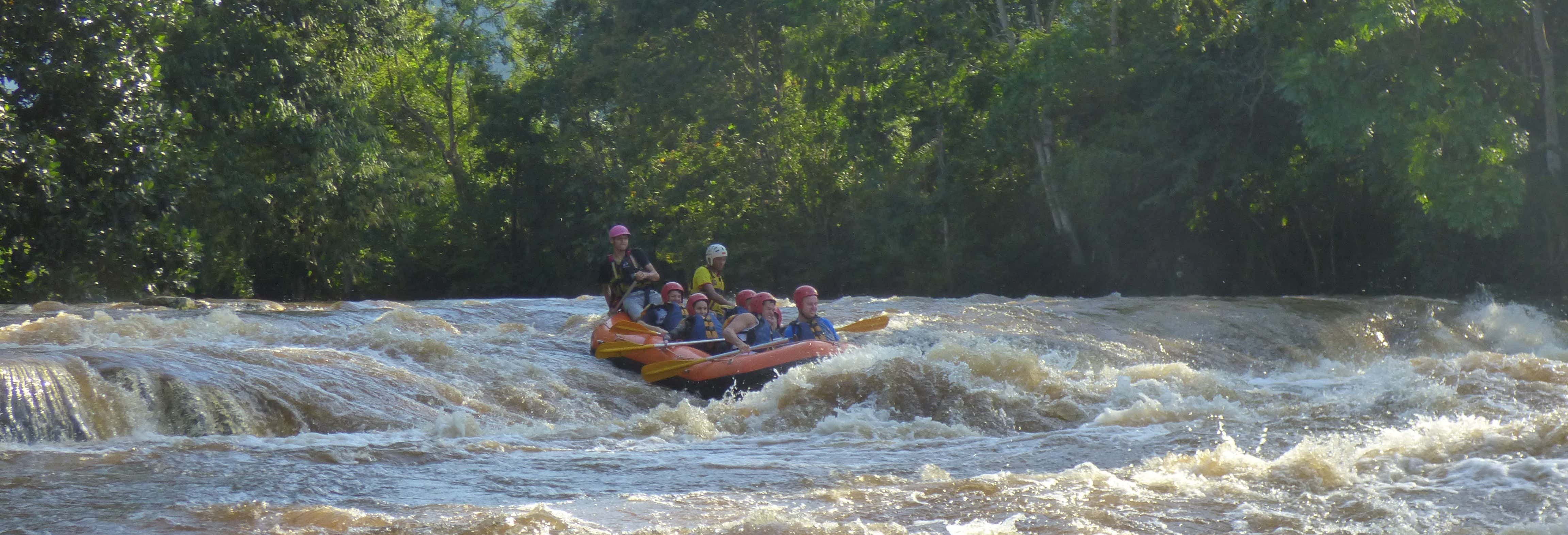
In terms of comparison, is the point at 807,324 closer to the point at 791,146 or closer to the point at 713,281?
the point at 713,281

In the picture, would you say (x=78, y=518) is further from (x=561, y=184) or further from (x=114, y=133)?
(x=561, y=184)

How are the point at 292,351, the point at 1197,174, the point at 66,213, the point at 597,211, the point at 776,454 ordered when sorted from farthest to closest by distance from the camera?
the point at 597,211, the point at 1197,174, the point at 66,213, the point at 292,351, the point at 776,454

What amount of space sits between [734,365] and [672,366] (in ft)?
1.83

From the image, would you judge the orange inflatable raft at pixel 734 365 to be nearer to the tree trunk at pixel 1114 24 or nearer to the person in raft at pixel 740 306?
the person in raft at pixel 740 306

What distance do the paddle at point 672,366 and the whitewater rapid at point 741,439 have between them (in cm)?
23

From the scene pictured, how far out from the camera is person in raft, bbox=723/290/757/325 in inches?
437

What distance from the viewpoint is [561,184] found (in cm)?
3362

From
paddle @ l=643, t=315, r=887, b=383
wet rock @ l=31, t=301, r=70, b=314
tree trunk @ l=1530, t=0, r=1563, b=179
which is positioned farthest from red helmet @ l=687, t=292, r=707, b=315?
tree trunk @ l=1530, t=0, r=1563, b=179

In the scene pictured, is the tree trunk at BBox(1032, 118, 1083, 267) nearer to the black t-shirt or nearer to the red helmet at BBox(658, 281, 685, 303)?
the black t-shirt

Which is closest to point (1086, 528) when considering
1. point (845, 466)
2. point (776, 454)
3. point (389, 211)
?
point (845, 466)

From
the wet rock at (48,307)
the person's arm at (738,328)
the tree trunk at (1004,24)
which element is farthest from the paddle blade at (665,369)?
the tree trunk at (1004,24)

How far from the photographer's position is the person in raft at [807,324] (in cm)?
1076

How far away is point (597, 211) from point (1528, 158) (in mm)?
20875

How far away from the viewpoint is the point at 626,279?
37.9ft
